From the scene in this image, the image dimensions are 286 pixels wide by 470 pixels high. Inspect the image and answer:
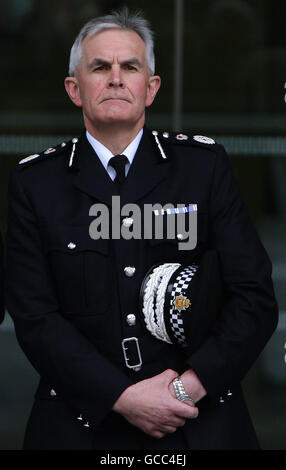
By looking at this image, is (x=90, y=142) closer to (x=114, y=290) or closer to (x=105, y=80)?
(x=105, y=80)

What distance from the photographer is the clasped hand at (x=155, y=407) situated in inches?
108

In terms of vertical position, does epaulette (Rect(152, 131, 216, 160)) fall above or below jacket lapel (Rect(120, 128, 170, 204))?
above

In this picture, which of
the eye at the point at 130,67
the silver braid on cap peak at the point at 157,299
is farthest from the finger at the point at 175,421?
the eye at the point at 130,67

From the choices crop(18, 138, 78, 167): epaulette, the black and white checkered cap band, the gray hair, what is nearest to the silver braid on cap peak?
the black and white checkered cap band

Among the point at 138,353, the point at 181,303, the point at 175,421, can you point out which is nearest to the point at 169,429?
the point at 175,421

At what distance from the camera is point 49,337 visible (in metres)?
2.80

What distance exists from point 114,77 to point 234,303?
740 millimetres

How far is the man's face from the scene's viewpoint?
9.27ft

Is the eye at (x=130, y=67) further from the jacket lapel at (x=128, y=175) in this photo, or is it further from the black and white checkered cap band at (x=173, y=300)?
the black and white checkered cap band at (x=173, y=300)

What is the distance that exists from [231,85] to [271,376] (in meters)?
1.61

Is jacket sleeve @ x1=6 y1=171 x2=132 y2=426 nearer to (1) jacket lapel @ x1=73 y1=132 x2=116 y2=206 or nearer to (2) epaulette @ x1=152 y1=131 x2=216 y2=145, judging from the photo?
(1) jacket lapel @ x1=73 y1=132 x2=116 y2=206

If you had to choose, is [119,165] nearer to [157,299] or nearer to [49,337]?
[157,299]

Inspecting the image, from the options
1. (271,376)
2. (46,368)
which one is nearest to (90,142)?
(46,368)

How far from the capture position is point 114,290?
288 cm
